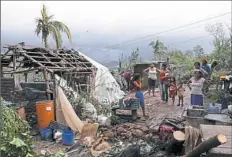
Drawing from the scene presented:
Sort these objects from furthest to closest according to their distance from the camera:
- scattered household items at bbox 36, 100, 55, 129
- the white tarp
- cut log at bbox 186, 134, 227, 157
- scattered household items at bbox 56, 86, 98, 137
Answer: the white tarp, scattered household items at bbox 56, 86, 98, 137, scattered household items at bbox 36, 100, 55, 129, cut log at bbox 186, 134, 227, 157

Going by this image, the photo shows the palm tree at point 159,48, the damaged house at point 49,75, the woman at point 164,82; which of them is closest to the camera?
the damaged house at point 49,75

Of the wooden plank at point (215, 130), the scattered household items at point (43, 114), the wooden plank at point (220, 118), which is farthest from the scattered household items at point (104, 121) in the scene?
the wooden plank at point (215, 130)

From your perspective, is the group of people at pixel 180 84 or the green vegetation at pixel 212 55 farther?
the green vegetation at pixel 212 55

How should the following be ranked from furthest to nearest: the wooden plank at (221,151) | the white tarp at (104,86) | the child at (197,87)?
the white tarp at (104,86) → the child at (197,87) → the wooden plank at (221,151)

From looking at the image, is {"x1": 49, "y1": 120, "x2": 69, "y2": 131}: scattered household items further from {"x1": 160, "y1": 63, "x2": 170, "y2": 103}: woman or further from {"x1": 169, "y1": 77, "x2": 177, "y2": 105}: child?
{"x1": 169, "y1": 77, "x2": 177, "y2": 105}: child

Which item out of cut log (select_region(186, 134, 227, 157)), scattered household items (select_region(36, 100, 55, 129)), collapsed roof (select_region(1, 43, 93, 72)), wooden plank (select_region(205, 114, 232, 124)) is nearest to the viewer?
cut log (select_region(186, 134, 227, 157))

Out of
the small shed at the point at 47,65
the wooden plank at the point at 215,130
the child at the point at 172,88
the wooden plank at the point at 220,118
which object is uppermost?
the small shed at the point at 47,65

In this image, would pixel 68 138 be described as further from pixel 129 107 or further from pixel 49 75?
pixel 49 75

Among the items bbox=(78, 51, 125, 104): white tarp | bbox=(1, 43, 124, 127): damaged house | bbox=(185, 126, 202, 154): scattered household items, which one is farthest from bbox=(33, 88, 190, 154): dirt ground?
bbox=(185, 126, 202, 154): scattered household items

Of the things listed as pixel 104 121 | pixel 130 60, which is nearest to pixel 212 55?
pixel 130 60

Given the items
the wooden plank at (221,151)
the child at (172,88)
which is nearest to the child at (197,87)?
the child at (172,88)

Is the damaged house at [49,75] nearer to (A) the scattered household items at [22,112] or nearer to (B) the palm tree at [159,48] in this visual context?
(A) the scattered household items at [22,112]

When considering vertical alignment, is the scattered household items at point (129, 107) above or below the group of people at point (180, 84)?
below

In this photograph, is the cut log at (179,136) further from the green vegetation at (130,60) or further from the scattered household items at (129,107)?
the green vegetation at (130,60)
